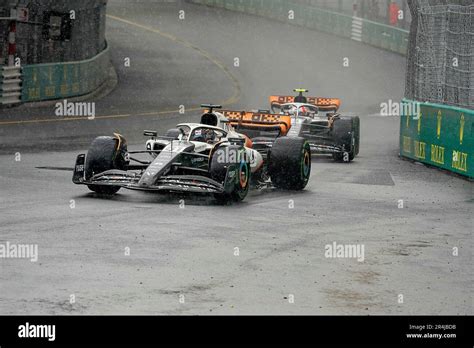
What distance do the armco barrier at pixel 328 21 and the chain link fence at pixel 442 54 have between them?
106 ft

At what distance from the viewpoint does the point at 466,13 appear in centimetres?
2316

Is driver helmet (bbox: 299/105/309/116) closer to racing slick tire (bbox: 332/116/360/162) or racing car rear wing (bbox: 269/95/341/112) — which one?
racing slick tire (bbox: 332/116/360/162)

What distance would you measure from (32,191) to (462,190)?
7530mm

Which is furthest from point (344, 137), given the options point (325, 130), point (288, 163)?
point (288, 163)

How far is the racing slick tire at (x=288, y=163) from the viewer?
1834cm

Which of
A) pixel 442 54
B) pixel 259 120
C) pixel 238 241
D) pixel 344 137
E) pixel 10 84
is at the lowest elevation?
pixel 238 241

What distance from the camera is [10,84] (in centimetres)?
3534

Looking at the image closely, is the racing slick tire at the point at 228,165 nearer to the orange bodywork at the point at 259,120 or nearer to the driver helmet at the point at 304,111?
the orange bodywork at the point at 259,120

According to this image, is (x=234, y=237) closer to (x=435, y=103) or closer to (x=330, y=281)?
(x=330, y=281)

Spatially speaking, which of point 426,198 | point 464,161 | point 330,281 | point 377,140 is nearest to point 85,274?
point 330,281

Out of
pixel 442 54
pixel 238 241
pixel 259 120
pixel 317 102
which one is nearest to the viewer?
pixel 238 241

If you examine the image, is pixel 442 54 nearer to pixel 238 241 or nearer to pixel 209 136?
pixel 209 136

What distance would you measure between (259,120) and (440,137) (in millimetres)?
4064

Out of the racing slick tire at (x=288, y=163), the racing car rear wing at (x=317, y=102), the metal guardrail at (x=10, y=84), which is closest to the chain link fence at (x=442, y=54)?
the racing car rear wing at (x=317, y=102)
